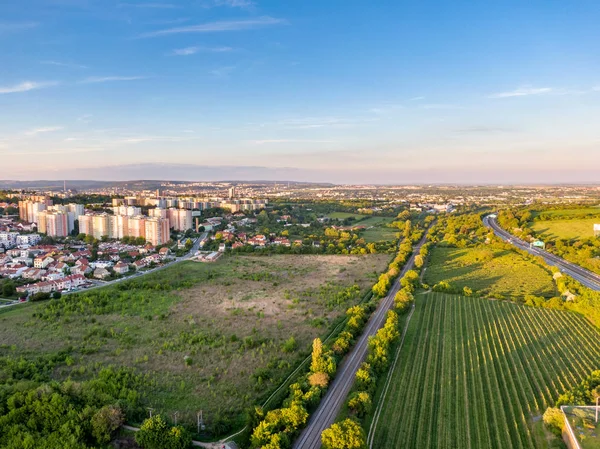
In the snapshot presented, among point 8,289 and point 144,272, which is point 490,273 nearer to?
point 144,272

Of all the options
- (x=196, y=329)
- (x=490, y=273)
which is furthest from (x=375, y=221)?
(x=196, y=329)

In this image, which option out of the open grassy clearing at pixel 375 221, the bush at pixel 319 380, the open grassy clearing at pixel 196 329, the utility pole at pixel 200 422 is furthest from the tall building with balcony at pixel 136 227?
the bush at pixel 319 380

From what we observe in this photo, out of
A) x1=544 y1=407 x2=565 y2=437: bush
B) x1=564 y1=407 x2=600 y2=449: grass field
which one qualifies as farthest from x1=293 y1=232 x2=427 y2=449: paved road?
x1=564 y1=407 x2=600 y2=449: grass field

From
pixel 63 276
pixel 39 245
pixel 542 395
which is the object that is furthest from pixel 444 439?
pixel 39 245

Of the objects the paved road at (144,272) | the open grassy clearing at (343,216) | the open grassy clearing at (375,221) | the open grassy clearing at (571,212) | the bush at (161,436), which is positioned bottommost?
the paved road at (144,272)

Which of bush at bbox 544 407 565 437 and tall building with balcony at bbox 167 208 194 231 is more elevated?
tall building with balcony at bbox 167 208 194 231

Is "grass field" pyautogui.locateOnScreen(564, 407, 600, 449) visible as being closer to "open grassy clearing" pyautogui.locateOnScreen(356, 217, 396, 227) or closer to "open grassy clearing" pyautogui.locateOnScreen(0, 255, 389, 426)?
"open grassy clearing" pyautogui.locateOnScreen(0, 255, 389, 426)

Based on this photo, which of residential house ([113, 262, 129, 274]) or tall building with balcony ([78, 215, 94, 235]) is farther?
tall building with balcony ([78, 215, 94, 235])

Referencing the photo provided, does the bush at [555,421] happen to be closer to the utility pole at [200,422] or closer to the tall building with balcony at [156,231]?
the utility pole at [200,422]
